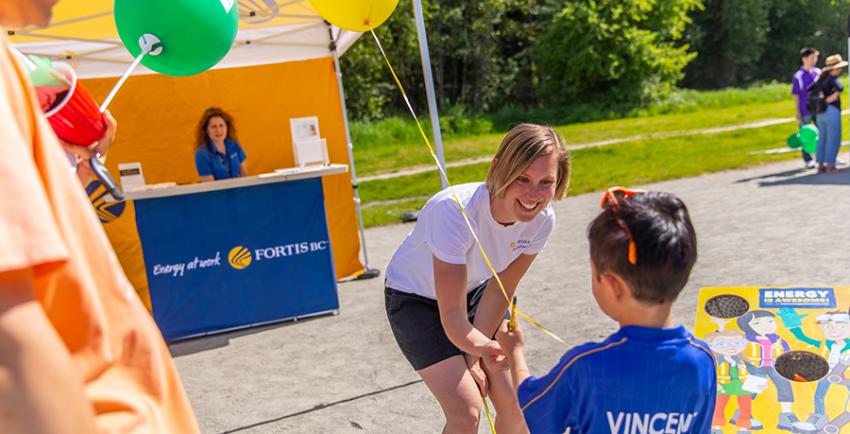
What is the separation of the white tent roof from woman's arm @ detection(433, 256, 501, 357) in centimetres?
422

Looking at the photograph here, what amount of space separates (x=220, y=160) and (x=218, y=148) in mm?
118

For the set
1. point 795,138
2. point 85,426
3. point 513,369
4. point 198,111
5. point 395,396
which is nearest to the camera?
point 85,426

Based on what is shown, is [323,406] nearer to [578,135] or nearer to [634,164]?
[634,164]

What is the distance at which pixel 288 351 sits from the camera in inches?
233

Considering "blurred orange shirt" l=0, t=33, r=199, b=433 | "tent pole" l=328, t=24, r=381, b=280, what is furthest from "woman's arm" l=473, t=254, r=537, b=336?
"tent pole" l=328, t=24, r=381, b=280

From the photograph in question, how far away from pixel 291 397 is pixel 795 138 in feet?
31.9

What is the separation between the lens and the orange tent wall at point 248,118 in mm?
7707

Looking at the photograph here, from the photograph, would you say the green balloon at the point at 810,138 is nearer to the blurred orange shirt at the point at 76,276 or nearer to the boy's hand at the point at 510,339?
the boy's hand at the point at 510,339

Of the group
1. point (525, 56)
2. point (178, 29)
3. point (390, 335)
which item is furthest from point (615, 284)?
point (525, 56)

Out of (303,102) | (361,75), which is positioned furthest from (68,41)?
(361,75)

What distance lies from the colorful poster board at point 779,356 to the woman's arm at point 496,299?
0.83m

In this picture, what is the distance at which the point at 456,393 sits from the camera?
2.89 m

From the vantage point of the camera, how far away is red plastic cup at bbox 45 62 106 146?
1553 mm

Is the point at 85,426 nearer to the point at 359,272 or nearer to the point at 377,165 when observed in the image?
the point at 359,272
